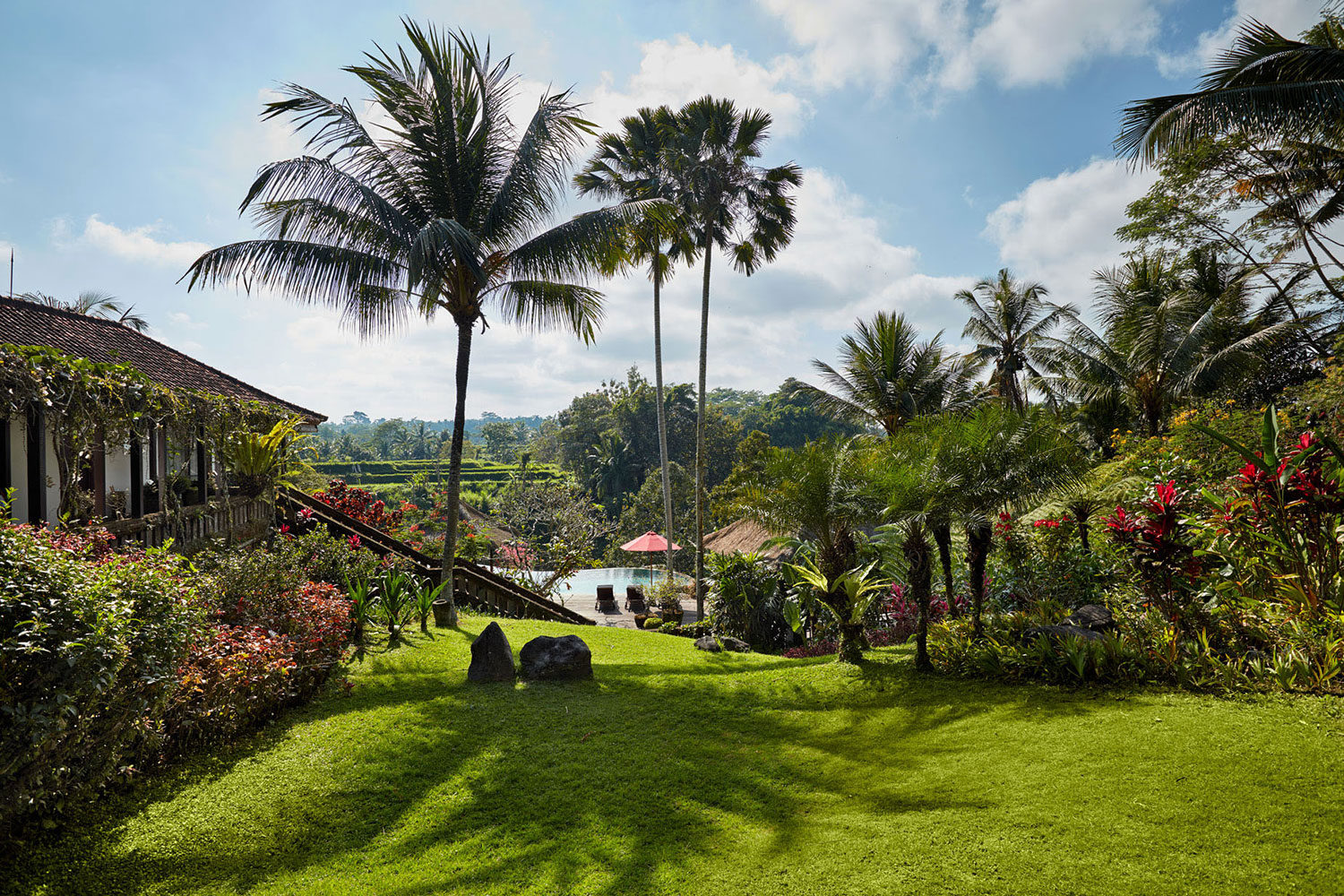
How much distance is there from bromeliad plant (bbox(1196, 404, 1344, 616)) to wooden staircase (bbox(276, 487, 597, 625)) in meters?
10.3

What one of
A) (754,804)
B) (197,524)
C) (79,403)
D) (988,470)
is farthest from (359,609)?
(988,470)

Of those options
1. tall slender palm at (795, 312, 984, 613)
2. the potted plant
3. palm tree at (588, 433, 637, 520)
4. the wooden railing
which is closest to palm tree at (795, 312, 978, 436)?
tall slender palm at (795, 312, 984, 613)

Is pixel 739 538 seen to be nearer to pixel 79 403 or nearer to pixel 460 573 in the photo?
pixel 460 573

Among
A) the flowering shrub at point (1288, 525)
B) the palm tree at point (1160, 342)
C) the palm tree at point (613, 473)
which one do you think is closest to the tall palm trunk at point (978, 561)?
the flowering shrub at point (1288, 525)

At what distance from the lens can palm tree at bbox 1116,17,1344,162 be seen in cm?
780

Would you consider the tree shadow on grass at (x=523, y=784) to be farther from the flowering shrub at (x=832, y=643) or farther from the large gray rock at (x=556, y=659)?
the flowering shrub at (x=832, y=643)

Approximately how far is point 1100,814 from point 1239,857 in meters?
0.58

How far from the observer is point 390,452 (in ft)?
291

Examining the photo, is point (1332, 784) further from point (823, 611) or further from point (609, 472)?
point (609, 472)

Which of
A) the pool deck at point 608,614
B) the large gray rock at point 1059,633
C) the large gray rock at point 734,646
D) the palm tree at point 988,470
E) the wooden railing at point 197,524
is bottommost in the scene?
the pool deck at point 608,614

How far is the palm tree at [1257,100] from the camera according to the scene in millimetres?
7801

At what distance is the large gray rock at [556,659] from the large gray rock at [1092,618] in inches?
209

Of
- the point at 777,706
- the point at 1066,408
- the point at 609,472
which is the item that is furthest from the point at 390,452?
the point at 777,706

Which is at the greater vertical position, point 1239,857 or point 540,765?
point 1239,857
